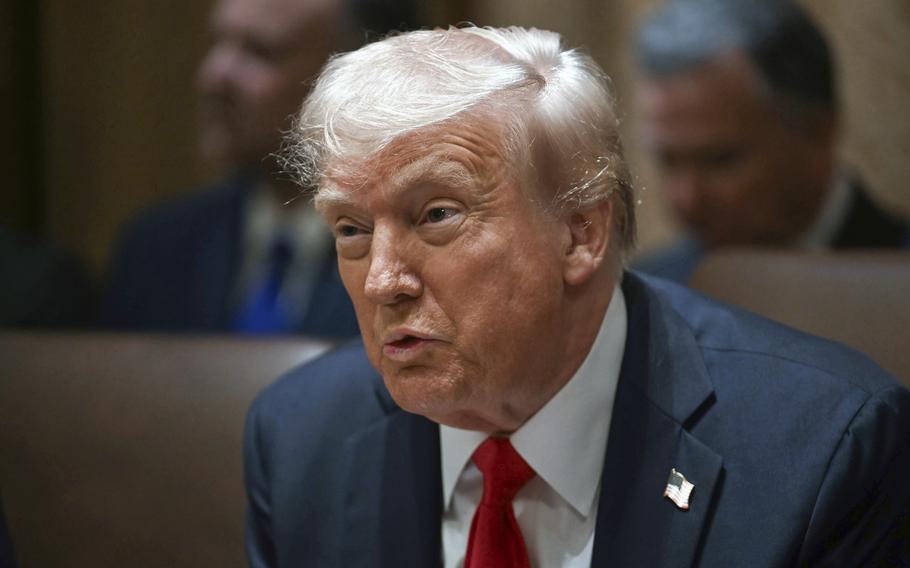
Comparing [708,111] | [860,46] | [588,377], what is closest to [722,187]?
[708,111]

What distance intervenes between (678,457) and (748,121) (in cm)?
148

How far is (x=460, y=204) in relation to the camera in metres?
1.63

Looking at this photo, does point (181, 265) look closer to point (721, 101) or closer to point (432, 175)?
point (721, 101)

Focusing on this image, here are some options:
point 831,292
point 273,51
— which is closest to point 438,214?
point 831,292

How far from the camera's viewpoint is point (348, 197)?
5.41ft

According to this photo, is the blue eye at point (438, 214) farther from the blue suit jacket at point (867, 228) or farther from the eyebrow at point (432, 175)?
the blue suit jacket at point (867, 228)

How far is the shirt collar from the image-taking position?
5.81ft

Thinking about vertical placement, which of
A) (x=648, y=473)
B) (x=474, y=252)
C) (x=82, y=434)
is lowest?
(x=82, y=434)

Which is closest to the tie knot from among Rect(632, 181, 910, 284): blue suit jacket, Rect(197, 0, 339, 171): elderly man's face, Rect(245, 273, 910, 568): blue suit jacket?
Rect(245, 273, 910, 568): blue suit jacket

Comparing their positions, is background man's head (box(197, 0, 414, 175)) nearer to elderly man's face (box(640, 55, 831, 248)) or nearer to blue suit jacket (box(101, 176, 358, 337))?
blue suit jacket (box(101, 176, 358, 337))

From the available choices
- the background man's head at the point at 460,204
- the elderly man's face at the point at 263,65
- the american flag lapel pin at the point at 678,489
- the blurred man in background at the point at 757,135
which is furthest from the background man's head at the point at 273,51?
the american flag lapel pin at the point at 678,489

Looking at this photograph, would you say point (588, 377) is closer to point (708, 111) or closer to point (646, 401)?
point (646, 401)

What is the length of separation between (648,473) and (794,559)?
8.8 inches

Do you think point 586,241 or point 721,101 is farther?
point 721,101
